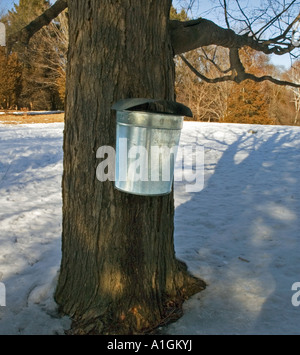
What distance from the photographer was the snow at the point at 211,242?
207 cm

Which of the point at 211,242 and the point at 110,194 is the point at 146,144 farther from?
the point at 211,242

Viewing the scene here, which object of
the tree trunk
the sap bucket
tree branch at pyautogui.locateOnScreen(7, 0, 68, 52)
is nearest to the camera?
the sap bucket

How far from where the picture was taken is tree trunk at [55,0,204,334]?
6.08ft

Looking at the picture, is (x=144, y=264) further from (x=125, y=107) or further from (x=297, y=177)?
(x=297, y=177)

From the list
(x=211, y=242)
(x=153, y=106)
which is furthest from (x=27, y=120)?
(x=153, y=106)

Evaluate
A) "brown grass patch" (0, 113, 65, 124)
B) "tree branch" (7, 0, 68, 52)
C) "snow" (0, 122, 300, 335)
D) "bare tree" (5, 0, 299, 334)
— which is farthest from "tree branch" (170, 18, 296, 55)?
"brown grass patch" (0, 113, 65, 124)

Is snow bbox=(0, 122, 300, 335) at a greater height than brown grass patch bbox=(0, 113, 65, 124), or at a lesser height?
lesser

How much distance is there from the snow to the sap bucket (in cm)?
97

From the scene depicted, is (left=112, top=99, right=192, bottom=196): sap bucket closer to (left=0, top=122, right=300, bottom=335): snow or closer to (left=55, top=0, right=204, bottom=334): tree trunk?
(left=55, top=0, right=204, bottom=334): tree trunk

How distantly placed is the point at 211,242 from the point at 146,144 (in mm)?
1853

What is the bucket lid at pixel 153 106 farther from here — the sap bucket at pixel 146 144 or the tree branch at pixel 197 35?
the tree branch at pixel 197 35

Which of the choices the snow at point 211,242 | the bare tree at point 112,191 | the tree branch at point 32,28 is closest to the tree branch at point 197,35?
the bare tree at point 112,191

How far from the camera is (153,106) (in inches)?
70.7
